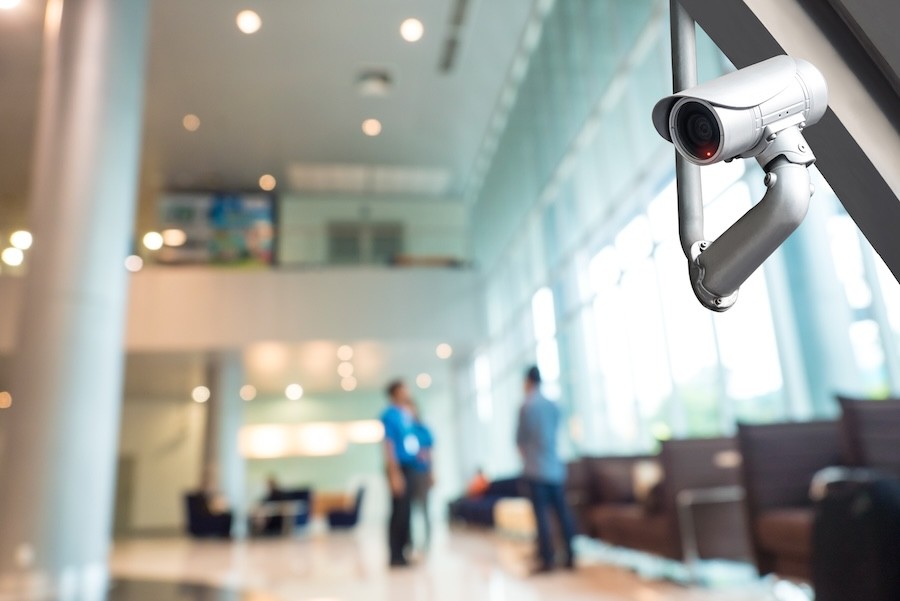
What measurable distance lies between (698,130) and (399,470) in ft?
18.7

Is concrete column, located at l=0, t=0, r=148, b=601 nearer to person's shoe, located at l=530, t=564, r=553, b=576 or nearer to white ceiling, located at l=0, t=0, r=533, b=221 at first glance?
person's shoe, located at l=530, t=564, r=553, b=576

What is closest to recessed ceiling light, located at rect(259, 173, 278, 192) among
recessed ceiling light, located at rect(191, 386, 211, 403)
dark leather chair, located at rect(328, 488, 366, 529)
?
recessed ceiling light, located at rect(191, 386, 211, 403)

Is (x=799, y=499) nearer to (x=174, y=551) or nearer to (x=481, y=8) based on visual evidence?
(x=481, y=8)

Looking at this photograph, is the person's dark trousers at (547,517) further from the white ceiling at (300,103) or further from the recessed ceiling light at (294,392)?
the recessed ceiling light at (294,392)

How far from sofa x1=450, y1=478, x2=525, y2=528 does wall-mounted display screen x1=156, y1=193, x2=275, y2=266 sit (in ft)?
17.3

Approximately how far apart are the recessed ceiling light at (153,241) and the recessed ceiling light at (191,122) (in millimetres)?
1948

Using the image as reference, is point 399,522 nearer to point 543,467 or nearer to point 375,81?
point 543,467

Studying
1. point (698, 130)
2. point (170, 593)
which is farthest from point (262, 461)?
point (698, 130)

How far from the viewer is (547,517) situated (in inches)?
199

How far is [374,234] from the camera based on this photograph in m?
12.8

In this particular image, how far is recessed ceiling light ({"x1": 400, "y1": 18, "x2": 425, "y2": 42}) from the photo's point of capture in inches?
356

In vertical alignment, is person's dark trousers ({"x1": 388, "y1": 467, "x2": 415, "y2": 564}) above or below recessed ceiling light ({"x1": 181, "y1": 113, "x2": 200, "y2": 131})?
below

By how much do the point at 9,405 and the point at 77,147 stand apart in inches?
77.7

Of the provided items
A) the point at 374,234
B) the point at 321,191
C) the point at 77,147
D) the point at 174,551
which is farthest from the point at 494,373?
the point at 77,147
